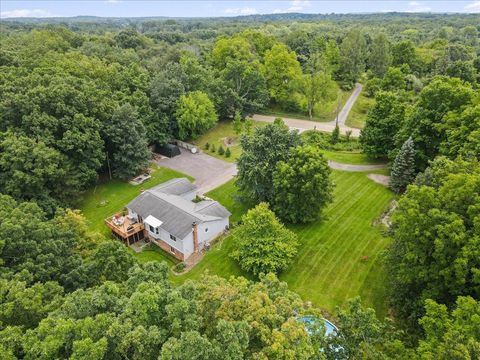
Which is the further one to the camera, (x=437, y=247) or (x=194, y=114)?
(x=194, y=114)

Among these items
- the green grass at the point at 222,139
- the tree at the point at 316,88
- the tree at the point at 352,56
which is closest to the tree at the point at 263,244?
the green grass at the point at 222,139

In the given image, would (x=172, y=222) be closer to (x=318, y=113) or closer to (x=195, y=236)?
(x=195, y=236)

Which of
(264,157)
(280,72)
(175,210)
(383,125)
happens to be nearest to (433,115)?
(383,125)

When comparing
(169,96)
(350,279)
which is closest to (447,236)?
(350,279)

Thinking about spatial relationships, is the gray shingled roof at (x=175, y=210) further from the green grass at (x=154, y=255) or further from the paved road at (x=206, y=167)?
the paved road at (x=206, y=167)

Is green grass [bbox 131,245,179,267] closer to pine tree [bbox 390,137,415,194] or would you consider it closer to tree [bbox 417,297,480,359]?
tree [bbox 417,297,480,359]

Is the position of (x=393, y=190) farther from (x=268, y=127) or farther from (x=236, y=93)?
(x=236, y=93)
